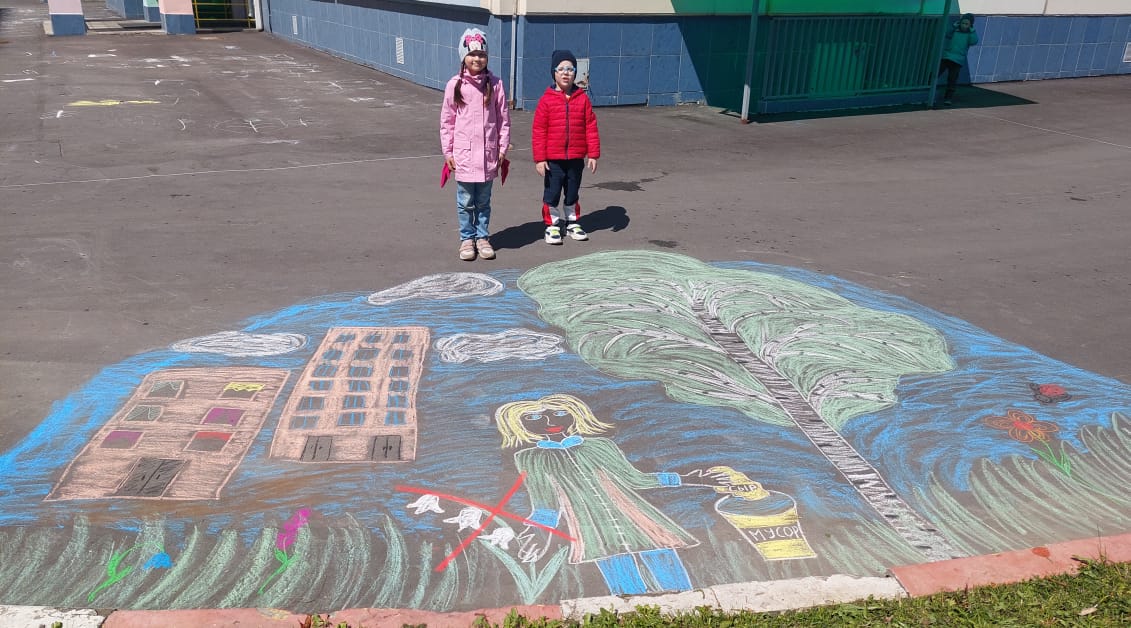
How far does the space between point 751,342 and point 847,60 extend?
10230 mm

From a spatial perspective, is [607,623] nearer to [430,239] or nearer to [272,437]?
[272,437]

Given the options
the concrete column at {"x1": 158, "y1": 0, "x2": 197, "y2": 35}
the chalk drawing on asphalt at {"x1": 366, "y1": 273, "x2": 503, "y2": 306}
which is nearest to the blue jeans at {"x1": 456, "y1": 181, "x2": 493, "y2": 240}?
the chalk drawing on asphalt at {"x1": 366, "y1": 273, "x2": 503, "y2": 306}

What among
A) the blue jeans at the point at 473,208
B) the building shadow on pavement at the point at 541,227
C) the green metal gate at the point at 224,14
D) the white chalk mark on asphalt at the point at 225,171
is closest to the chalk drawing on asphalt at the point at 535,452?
the blue jeans at the point at 473,208

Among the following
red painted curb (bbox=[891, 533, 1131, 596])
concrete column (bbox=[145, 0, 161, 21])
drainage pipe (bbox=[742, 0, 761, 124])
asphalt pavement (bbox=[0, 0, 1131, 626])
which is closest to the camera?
red painted curb (bbox=[891, 533, 1131, 596])

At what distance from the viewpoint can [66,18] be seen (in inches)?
931

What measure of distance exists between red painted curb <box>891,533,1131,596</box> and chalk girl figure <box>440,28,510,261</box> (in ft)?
14.3

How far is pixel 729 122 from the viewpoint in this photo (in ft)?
42.2

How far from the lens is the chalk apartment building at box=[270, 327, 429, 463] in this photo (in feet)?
13.4

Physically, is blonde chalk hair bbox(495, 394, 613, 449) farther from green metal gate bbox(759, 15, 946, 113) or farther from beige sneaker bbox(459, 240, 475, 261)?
green metal gate bbox(759, 15, 946, 113)

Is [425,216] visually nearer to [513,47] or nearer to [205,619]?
[205,619]

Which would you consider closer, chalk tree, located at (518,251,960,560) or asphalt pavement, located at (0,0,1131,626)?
chalk tree, located at (518,251,960,560)

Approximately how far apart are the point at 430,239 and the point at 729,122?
715 cm

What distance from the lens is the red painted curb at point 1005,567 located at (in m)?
3.21

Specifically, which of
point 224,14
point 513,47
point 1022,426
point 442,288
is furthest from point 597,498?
point 224,14
